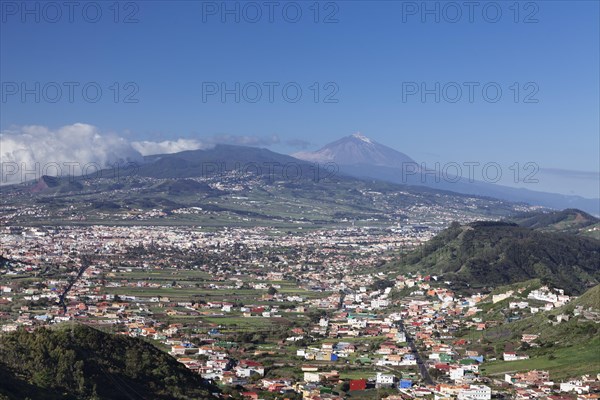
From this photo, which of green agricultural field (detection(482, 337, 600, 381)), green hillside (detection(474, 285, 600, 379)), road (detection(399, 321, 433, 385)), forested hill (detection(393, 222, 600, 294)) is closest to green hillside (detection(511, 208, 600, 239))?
forested hill (detection(393, 222, 600, 294))

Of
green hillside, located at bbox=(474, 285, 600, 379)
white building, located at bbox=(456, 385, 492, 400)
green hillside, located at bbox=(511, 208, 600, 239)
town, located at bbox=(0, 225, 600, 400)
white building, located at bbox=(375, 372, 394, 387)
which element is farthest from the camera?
green hillside, located at bbox=(511, 208, 600, 239)

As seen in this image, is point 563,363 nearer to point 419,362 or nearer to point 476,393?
point 419,362

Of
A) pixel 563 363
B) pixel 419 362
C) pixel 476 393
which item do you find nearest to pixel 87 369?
pixel 476 393

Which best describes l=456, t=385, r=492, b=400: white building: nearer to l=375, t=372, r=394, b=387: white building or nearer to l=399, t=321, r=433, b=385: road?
l=399, t=321, r=433, b=385: road

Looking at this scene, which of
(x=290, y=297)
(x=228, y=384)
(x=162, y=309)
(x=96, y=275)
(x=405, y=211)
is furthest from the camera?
(x=405, y=211)

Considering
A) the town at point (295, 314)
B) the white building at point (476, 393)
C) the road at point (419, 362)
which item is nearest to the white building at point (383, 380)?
the town at point (295, 314)

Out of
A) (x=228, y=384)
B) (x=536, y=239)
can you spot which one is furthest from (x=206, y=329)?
(x=536, y=239)

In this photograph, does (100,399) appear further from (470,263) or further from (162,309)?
(470,263)

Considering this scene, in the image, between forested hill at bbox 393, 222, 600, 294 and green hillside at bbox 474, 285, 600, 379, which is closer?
green hillside at bbox 474, 285, 600, 379
